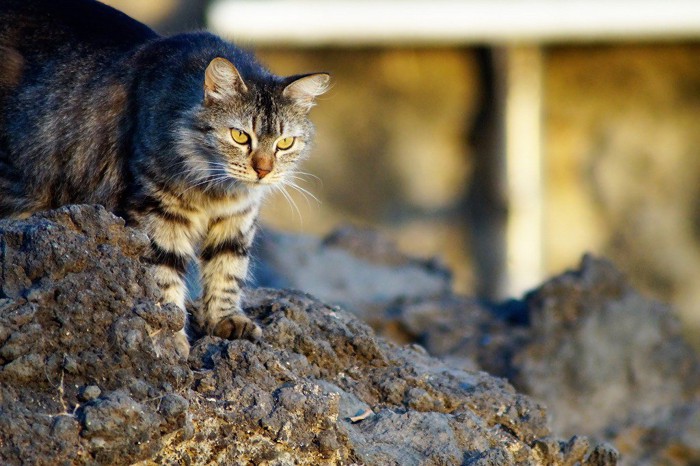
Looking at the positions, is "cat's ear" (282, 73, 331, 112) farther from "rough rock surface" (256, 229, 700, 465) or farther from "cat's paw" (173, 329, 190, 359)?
"rough rock surface" (256, 229, 700, 465)

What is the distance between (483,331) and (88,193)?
3169 mm

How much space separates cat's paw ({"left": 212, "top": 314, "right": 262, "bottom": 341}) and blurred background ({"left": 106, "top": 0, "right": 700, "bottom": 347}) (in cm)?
732

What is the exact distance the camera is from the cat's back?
5.40m

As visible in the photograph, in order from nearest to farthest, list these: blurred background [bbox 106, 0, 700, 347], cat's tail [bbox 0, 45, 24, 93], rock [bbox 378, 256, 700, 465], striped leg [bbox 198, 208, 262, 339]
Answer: striped leg [bbox 198, 208, 262, 339] → cat's tail [bbox 0, 45, 24, 93] → rock [bbox 378, 256, 700, 465] → blurred background [bbox 106, 0, 700, 347]

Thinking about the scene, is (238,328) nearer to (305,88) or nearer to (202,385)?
(202,385)

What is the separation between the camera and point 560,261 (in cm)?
1220

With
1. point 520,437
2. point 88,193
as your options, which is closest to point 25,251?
point 88,193

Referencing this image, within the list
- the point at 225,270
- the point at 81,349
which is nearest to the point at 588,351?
the point at 225,270

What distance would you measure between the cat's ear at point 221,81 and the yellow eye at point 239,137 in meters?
0.16

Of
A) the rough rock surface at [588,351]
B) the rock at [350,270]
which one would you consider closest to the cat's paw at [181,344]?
the rough rock surface at [588,351]

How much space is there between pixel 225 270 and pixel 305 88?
0.94 meters

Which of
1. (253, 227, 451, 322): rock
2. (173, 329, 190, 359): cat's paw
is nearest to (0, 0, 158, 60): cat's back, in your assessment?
(173, 329, 190, 359): cat's paw

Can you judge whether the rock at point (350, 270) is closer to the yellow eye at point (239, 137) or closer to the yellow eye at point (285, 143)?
the yellow eye at point (285, 143)

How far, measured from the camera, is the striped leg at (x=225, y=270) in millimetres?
4703
